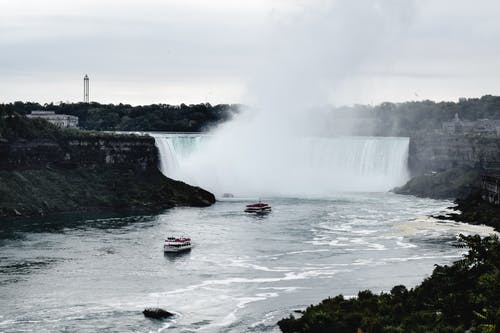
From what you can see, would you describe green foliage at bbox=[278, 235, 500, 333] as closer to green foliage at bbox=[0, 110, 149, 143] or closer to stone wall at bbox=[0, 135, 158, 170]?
stone wall at bbox=[0, 135, 158, 170]

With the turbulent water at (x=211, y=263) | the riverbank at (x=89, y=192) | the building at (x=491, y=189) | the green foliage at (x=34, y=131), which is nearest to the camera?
the turbulent water at (x=211, y=263)

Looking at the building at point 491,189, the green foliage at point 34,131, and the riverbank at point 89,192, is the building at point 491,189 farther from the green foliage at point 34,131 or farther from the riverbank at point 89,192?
the green foliage at point 34,131

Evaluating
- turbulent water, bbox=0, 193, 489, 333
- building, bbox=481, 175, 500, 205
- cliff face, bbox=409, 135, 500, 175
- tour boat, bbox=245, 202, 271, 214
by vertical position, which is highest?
cliff face, bbox=409, 135, 500, 175

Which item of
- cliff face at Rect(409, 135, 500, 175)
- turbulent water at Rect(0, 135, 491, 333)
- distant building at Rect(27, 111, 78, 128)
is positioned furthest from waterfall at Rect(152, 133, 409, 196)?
distant building at Rect(27, 111, 78, 128)

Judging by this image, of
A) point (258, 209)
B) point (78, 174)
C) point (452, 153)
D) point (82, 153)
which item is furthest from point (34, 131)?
point (452, 153)

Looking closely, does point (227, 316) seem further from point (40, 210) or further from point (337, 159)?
point (337, 159)

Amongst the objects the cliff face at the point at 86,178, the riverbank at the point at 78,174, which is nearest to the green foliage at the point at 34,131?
the riverbank at the point at 78,174

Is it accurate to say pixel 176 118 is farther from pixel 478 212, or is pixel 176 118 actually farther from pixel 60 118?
pixel 478 212

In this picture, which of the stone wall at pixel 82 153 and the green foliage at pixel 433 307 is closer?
the green foliage at pixel 433 307
